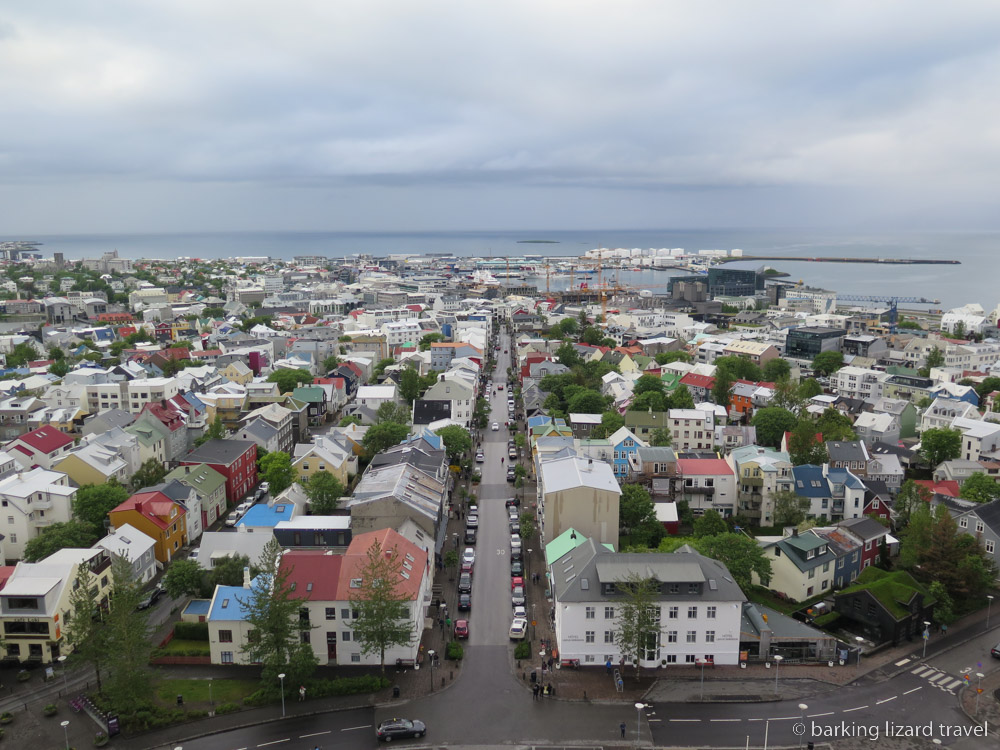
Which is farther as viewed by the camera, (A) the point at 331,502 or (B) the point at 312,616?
(A) the point at 331,502

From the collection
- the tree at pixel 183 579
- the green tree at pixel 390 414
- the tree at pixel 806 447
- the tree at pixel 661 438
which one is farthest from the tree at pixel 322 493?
the tree at pixel 806 447

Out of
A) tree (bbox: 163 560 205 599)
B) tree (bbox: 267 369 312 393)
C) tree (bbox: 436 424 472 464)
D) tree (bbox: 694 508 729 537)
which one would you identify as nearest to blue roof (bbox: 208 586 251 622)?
tree (bbox: 163 560 205 599)

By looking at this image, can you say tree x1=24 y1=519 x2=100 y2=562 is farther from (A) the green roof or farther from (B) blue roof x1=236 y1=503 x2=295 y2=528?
(A) the green roof

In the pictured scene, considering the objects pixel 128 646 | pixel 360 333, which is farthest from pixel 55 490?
pixel 360 333

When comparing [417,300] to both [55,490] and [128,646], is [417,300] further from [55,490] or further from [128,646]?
[128,646]

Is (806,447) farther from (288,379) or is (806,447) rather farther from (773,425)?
(288,379)

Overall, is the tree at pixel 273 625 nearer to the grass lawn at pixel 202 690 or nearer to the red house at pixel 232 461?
the grass lawn at pixel 202 690

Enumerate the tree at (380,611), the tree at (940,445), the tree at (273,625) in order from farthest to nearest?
the tree at (940,445) → the tree at (380,611) → the tree at (273,625)

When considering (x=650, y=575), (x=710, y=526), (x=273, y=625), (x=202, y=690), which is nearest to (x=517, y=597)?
(x=650, y=575)
